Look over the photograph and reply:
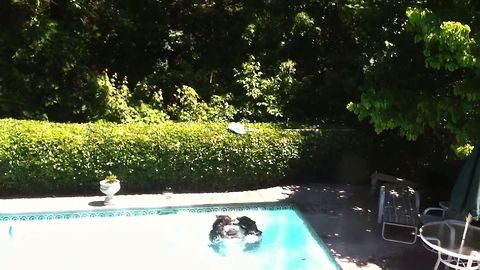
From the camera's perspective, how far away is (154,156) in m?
9.87

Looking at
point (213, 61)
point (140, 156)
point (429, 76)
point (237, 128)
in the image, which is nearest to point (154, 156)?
point (140, 156)

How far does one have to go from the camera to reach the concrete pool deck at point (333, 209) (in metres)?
7.86

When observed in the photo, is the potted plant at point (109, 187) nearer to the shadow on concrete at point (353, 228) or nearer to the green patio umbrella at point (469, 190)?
the shadow on concrete at point (353, 228)

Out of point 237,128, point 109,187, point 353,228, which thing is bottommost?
point 353,228

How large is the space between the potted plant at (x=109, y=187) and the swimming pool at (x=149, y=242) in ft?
1.15

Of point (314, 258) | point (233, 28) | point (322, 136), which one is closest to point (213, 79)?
point (233, 28)

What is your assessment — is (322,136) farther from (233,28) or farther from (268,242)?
(233,28)

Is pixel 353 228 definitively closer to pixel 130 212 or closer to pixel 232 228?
pixel 232 228

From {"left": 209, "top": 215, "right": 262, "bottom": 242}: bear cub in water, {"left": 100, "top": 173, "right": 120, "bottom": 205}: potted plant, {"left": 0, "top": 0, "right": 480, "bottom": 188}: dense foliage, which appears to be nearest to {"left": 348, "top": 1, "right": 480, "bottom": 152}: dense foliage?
{"left": 0, "top": 0, "right": 480, "bottom": 188}: dense foliage

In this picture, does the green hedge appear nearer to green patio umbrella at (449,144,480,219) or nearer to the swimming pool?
the swimming pool

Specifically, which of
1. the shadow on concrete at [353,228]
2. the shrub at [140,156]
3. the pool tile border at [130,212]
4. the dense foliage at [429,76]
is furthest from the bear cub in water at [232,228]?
the dense foliage at [429,76]

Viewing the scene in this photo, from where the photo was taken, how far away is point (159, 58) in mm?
15602

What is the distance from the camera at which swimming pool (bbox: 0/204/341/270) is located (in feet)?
25.7

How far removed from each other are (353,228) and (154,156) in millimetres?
4109
